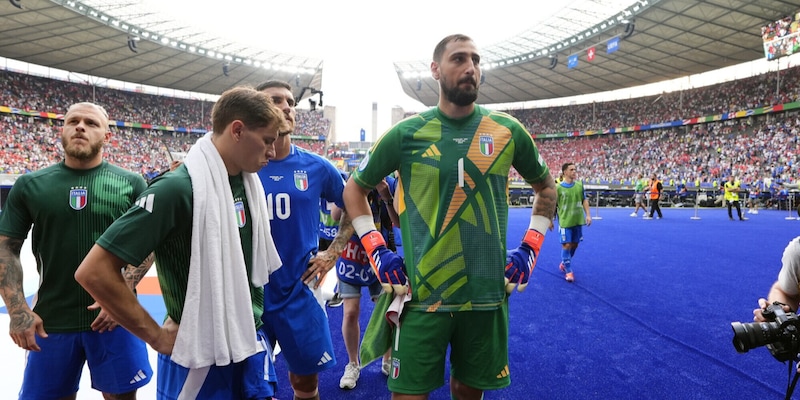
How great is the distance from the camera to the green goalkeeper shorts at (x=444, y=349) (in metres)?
1.93

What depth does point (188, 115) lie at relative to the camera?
43.5 metres

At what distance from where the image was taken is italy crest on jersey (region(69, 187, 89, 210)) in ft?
7.08

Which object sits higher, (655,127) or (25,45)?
(25,45)

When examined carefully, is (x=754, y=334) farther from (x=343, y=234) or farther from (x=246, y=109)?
(x=246, y=109)

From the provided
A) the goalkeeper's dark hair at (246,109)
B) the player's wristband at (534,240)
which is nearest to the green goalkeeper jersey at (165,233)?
the goalkeeper's dark hair at (246,109)

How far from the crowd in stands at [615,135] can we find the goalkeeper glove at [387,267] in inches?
1172

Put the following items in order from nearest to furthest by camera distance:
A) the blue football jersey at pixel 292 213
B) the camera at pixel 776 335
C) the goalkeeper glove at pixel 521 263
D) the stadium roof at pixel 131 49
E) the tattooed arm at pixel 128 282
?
1. the camera at pixel 776 335
2. the tattooed arm at pixel 128 282
3. the goalkeeper glove at pixel 521 263
4. the blue football jersey at pixel 292 213
5. the stadium roof at pixel 131 49

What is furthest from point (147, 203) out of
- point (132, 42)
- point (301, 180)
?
point (132, 42)

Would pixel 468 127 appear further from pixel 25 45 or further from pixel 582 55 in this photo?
pixel 25 45

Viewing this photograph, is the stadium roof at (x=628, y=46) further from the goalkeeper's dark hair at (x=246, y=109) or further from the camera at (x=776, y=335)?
the goalkeeper's dark hair at (x=246, y=109)

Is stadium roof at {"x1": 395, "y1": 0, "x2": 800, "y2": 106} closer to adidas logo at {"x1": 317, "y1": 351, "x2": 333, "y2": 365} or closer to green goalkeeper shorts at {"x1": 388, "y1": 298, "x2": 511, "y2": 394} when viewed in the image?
green goalkeeper shorts at {"x1": 388, "y1": 298, "x2": 511, "y2": 394}

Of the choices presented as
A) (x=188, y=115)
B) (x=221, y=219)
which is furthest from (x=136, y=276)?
(x=188, y=115)

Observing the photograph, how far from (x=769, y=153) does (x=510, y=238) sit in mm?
26308

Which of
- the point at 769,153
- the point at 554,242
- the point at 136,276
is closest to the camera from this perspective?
the point at 136,276
